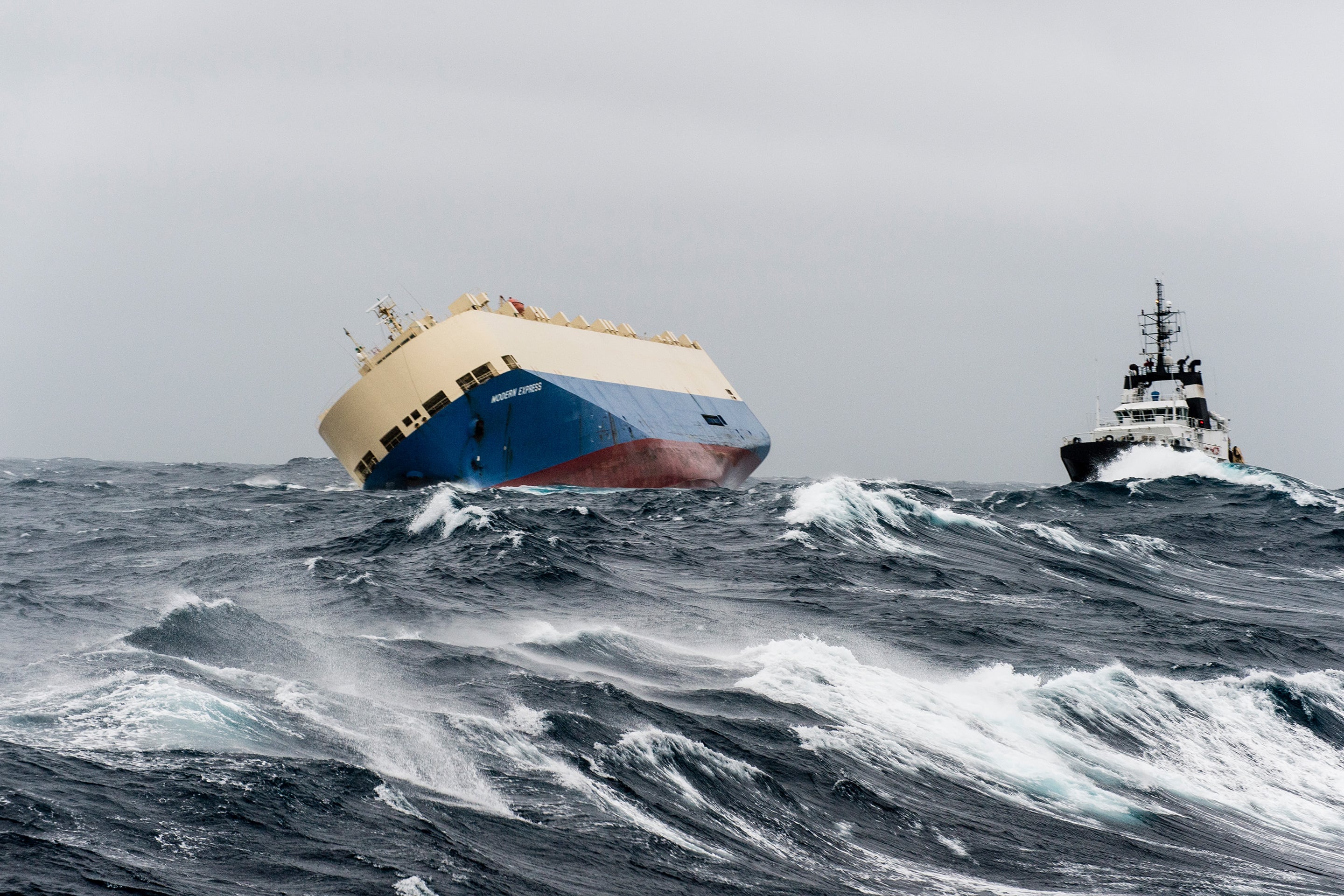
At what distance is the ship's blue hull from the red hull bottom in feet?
0.15

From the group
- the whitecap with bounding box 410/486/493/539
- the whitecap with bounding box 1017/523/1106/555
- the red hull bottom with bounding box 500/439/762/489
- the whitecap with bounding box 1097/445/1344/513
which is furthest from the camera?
the whitecap with bounding box 1097/445/1344/513

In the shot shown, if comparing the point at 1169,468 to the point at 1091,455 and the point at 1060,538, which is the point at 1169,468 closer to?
the point at 1091,455

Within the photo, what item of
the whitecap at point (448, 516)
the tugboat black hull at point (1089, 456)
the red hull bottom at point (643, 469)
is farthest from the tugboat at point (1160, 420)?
the whitecap at point (448, 516)

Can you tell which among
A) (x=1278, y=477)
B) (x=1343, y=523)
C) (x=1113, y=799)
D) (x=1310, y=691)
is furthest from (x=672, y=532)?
(x=1278, y=477)

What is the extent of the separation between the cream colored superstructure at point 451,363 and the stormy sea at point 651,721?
67.6ft

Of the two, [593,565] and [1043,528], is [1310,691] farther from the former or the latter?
[1043,528]

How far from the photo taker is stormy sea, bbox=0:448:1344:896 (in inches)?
326

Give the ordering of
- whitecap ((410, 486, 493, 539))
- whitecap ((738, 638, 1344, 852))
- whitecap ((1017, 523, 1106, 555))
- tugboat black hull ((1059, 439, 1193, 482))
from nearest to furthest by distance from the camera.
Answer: whitecap ((738, 638, 1344, 852))
whitecap ((410, 486, 493, 539))
whitecap ((1017, 523, 1106, 555))
tugboat black hull ((1059, 439, 1193, 482))

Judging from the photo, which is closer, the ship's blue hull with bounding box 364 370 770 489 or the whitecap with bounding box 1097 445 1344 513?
the ship's blue hull with bounding box 364 370 770 489

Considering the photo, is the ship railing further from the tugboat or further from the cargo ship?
the cargo ship

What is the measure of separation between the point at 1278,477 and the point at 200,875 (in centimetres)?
7402

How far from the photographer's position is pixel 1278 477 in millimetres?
67688

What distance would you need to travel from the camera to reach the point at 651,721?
38.4 ft

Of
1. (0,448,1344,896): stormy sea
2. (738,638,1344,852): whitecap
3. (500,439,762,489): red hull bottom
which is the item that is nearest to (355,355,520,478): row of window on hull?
(500,439,762,489): red hull bottom
